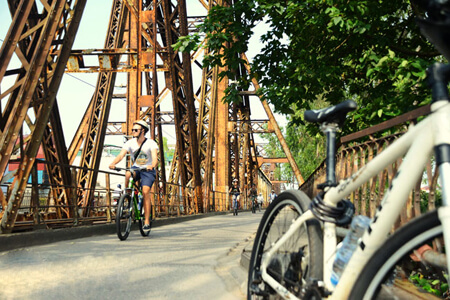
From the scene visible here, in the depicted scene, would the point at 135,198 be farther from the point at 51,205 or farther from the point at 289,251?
the point at 289,251

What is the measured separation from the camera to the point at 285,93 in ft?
24.8

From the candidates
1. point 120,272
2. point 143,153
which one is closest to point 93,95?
point 143,153

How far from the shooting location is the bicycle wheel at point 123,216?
6371 millimetres

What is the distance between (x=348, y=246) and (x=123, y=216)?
5.15 metres

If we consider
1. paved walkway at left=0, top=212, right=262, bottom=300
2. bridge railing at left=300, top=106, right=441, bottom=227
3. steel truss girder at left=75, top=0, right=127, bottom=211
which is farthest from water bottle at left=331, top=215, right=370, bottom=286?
steel truss girder at left=75, top=0, right=127, bottom=211

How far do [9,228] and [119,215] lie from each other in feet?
4.64

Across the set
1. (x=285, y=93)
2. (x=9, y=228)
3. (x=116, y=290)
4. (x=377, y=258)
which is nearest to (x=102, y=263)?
(x=116, y=290)

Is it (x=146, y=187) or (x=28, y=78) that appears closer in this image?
(x=28, y=78)

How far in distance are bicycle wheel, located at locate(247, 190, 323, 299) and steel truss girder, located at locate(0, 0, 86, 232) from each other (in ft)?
12.2

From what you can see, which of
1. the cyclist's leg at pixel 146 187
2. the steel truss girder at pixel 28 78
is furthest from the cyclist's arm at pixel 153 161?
the steel truss girder at pixel 28 78

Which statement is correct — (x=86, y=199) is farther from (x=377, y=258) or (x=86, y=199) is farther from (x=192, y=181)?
(x=377, y=258)

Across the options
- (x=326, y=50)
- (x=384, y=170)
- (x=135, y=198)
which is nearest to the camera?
(x=384, y=170)

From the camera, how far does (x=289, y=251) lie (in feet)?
7.56

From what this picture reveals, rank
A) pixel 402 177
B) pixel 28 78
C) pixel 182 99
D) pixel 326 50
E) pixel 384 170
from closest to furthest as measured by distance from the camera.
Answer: pixel 402 177
pixel 384 170
pixel 28 78
pixel 326 50
pixel 182 99
